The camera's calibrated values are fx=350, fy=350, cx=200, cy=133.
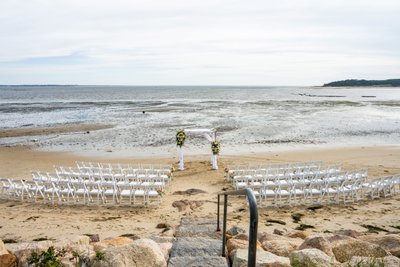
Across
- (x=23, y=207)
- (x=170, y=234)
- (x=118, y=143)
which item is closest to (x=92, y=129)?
(x=118, y=143)

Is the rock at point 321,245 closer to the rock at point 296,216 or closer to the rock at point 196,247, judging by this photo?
the rock at point 196,247

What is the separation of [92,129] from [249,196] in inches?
1302

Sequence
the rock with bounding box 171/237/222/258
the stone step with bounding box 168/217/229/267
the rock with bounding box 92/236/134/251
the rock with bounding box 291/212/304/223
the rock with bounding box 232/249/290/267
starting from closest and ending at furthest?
the rock with bounding box 232/249/290/267
the stone step with bounding box 168/217/229/267
the rock with bounding box 171/237/222/258
the rock with bounding box 92/236/134/251
the rock with bounding box 291/212/304/223

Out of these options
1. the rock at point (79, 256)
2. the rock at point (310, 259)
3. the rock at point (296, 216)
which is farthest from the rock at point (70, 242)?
the rock at point (296, 216)

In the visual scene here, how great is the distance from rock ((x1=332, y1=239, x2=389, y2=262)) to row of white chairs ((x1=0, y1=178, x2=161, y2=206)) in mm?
6556

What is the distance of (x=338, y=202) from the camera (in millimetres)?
11320

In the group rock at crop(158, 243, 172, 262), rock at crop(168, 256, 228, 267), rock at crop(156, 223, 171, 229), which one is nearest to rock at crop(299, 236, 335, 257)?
rock at crop(168, 256, 228, 267)

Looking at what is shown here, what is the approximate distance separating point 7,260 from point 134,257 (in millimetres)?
1949

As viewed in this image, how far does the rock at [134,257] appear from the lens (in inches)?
183

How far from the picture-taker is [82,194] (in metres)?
12.1

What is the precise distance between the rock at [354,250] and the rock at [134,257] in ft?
9.08

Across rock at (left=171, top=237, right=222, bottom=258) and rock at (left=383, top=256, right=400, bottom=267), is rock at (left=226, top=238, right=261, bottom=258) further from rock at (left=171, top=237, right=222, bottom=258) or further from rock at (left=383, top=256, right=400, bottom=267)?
rock at (left=383, top=256, right=400, bottom=267)

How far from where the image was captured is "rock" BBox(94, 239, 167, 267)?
464 cm

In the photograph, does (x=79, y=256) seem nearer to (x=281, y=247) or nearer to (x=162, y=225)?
(x=281, y=247)
